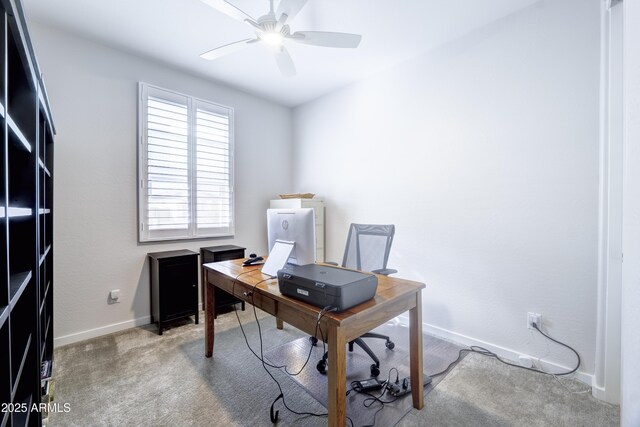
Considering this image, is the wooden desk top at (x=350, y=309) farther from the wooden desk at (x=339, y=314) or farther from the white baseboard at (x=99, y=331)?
the white baseboard at (x=99, y=331)

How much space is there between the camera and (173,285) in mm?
2783

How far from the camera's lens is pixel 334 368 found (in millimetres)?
1191

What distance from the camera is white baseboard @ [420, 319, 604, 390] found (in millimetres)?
1904

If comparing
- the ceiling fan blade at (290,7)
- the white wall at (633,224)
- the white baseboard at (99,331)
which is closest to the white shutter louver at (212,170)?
the white baseboard at (99,331)

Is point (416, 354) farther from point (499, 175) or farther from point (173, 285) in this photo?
point (173, 285)

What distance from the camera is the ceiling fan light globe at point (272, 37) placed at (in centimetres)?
202

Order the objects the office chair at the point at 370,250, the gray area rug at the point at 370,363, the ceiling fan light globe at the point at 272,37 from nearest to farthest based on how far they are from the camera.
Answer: the gray area rug at the point at 370,363 < the ceiling fan light globe at the point at 272,37 < the office chair at the point at 370,250

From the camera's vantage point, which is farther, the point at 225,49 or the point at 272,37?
the point at 225,49

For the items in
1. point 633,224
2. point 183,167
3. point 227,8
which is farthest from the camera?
point 183,167

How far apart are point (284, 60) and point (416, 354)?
2397mm

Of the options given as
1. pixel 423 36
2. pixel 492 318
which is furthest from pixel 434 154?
pixel 492 318

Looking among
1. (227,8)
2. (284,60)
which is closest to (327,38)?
(284,60)

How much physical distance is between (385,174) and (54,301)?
334 cm

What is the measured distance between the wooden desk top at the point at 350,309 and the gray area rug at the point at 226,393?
72cm
